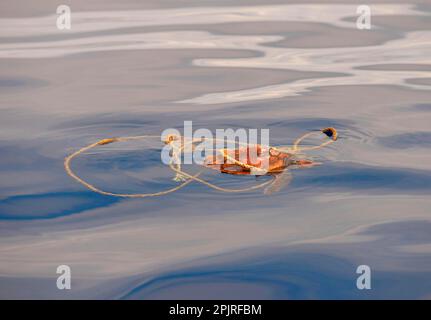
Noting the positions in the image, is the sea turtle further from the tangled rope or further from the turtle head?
the turtle head

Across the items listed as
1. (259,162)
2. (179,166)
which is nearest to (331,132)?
(259,162)

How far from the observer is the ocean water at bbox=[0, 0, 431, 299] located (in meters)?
3.21

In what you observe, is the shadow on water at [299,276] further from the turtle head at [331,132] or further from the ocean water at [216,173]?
the turtle head at [331,132]

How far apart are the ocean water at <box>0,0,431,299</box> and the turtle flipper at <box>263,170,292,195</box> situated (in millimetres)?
49

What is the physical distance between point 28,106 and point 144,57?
1.88 meters

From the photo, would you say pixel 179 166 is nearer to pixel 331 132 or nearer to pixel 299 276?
pixel 331 132

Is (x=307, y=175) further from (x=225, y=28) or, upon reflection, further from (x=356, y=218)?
(x=225, y=28)

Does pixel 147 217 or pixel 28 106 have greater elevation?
pixel 28 106

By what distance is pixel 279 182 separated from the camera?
409 centimetres

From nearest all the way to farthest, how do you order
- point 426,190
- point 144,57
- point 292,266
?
point 292,266, point 426,190, point 144,57

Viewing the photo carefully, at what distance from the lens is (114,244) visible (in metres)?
3.47

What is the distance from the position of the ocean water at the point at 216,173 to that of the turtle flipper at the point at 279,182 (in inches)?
1.9
